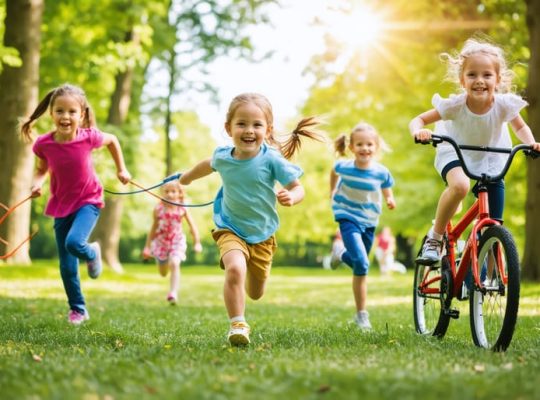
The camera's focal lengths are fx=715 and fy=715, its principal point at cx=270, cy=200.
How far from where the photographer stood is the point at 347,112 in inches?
901

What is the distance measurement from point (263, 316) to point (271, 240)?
347cm

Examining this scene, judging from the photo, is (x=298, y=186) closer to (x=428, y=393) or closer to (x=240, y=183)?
(x=240, y=183)

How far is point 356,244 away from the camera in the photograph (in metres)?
7.72

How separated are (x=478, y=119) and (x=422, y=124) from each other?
17.2 inches

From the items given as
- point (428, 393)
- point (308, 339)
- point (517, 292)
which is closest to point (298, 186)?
point (308, 339)

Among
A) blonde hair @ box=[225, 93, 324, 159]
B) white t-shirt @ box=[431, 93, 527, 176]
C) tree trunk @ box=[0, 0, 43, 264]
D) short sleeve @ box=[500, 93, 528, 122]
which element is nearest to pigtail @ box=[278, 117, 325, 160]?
blonde hair @ box=[225, 93, 324, 159]

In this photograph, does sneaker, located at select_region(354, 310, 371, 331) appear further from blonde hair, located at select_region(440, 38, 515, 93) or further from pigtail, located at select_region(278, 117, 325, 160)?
blonde hair, located at select_region(440, 38, 515, 93)

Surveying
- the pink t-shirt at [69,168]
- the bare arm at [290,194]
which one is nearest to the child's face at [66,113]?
the pink t-shirt at [69,168]

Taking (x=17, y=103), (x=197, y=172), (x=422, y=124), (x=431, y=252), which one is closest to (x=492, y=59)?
(x=422, y=124)

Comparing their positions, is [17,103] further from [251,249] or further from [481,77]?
[481,77]

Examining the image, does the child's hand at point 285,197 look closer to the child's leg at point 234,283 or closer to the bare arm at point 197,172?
the child's leg at point 234,283

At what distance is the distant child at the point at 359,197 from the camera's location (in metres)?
7.72

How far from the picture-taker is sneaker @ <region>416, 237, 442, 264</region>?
5.91 metres

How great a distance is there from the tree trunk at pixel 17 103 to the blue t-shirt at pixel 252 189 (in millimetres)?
9311
